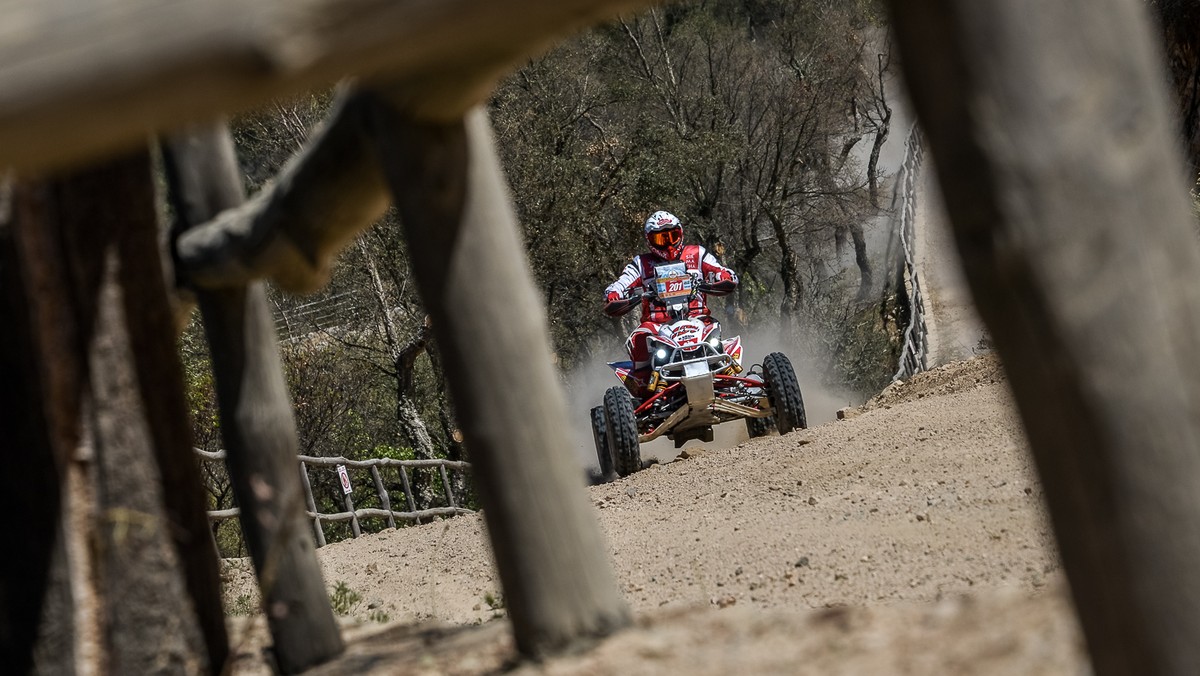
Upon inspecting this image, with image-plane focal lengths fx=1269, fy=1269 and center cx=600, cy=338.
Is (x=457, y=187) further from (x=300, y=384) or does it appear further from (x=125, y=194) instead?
(x=300, y=384)

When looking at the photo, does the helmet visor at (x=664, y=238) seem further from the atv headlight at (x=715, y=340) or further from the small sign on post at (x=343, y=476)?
the small sign on post at (x=343, y=476)

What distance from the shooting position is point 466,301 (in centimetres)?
253

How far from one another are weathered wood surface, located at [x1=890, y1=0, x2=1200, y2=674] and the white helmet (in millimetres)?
10714

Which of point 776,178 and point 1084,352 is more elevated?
point 776,178

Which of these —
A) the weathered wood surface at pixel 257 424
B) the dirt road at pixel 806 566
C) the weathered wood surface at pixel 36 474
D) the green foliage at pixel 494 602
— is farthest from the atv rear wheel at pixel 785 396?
the weathered wood surface at pixel 36 474

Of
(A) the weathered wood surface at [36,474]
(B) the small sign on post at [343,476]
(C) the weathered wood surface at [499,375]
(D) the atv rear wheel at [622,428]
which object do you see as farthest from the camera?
(B) the small sign on post at [343,476]

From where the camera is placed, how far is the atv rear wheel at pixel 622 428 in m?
11.1

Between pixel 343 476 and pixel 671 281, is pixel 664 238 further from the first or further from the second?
pixel 343 476

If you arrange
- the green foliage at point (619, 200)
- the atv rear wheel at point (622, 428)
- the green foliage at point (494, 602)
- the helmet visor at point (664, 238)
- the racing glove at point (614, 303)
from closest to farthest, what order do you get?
the green foliage at point (494, 602)
the atv rear wheel at point (622, 428)
the racing glove at point (614, 303)
the helmet visor at point (664, 238)
the green foliage at point (619, 200)

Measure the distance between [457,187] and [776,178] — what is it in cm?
2192

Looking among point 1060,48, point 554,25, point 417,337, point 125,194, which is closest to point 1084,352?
point 1060,48

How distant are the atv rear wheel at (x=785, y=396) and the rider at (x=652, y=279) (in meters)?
0.85

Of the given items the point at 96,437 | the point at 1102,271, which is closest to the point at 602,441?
the point at 96,437

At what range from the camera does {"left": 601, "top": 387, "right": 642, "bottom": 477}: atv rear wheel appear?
1114 cm
